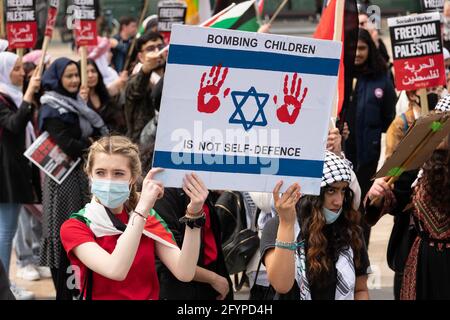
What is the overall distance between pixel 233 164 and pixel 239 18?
3.59 meters

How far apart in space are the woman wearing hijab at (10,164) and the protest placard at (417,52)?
2.71 m

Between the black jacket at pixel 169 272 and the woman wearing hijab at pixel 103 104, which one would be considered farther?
the woman wearing hijab at pixel 103 104

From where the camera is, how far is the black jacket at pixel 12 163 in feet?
29.0

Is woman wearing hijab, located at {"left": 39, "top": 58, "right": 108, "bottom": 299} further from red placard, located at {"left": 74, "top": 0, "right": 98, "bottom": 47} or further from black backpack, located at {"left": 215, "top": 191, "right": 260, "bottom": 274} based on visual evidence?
black backpack, located at {"left": 215, "top": 191, "right": 260, "bottom": 274}

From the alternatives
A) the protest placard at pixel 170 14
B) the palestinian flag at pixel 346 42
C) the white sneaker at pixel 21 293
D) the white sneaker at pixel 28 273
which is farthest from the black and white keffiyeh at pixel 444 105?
the protest placard at pixel 170 14

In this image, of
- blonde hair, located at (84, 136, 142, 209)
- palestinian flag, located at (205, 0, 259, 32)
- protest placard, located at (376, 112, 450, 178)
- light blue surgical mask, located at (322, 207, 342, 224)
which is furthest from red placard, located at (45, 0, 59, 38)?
blonde hair, located at (84, 136, 142, 209)

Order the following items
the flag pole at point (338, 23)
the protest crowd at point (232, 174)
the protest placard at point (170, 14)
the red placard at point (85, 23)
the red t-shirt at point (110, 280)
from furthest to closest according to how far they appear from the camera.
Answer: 1. the protest placard at point (170, 14)
2. the red placard at point (85, 23)
3. the flag pole at point (338, 23)
4. the red t-shirt at point (110, 280)
5. the protest crowd at point (232, 174)

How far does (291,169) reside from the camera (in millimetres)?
4664

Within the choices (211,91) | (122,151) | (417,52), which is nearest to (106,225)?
(122,151)

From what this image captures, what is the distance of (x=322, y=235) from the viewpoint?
5.36 meters

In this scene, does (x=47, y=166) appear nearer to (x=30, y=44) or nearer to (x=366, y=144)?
(x=30, y=44)

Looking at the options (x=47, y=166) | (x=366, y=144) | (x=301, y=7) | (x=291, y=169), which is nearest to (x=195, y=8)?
(x=366, y=144)

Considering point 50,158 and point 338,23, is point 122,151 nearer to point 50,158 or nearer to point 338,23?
point 338,23

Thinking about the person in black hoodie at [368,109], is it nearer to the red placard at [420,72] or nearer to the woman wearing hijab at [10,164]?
the red placard at [420,72]
